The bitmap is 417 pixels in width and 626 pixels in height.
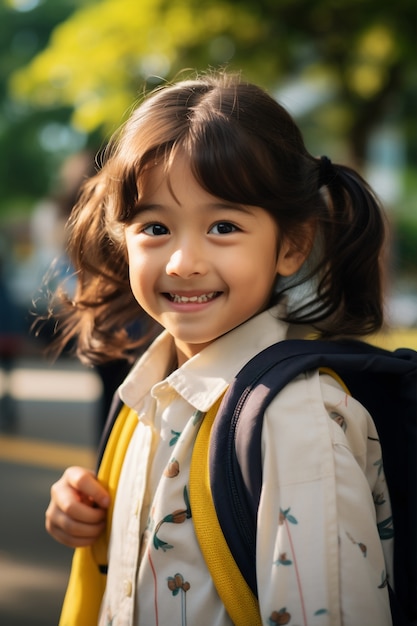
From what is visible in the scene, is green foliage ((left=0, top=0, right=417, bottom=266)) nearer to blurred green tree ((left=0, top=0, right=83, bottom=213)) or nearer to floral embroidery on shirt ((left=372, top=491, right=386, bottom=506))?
floral embroidery on shirt ((left=372, top=491, right=386, bottom=506))

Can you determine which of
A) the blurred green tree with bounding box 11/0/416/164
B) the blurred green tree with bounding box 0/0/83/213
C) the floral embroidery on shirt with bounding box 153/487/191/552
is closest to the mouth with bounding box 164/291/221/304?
the floral embroidery on shirt with bounding box 153/487/191/552

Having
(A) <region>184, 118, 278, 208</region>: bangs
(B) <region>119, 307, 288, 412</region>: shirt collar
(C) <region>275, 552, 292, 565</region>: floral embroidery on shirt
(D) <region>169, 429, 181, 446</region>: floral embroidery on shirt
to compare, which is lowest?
(C) <region>275, 552, 292, 565</region>: floral embroidery on shirt

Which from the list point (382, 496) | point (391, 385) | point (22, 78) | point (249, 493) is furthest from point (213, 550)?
point (22, 78)

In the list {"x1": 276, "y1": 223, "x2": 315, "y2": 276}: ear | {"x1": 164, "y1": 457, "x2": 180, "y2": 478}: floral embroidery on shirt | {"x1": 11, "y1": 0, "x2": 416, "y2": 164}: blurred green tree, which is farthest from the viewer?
{"x1": 11, "y1": 0, "x2": 416, "y2": 164}: blurred green tree

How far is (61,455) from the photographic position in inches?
226

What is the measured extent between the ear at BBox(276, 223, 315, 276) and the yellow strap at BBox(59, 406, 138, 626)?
0.44m

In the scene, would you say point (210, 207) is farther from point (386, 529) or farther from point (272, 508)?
point (386, 529)

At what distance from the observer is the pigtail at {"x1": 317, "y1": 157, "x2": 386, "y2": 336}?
1.90 meters

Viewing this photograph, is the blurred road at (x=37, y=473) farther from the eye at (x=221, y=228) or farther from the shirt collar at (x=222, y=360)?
the eye at (x=221, y=228)

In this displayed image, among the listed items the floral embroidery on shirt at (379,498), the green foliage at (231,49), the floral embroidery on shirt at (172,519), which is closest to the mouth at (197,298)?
the floral embroidery on shirt at (172,519)

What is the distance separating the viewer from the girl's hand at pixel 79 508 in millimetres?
1865

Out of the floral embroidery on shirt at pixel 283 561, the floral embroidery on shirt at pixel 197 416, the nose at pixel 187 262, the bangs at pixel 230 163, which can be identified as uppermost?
the bangs at pixel 230 163

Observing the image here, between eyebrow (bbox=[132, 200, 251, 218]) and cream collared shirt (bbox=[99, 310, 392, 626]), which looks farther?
eyebrow (bbox=[132, 200, 251, 218])

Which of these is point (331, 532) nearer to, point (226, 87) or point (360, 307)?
point (360, 307)
